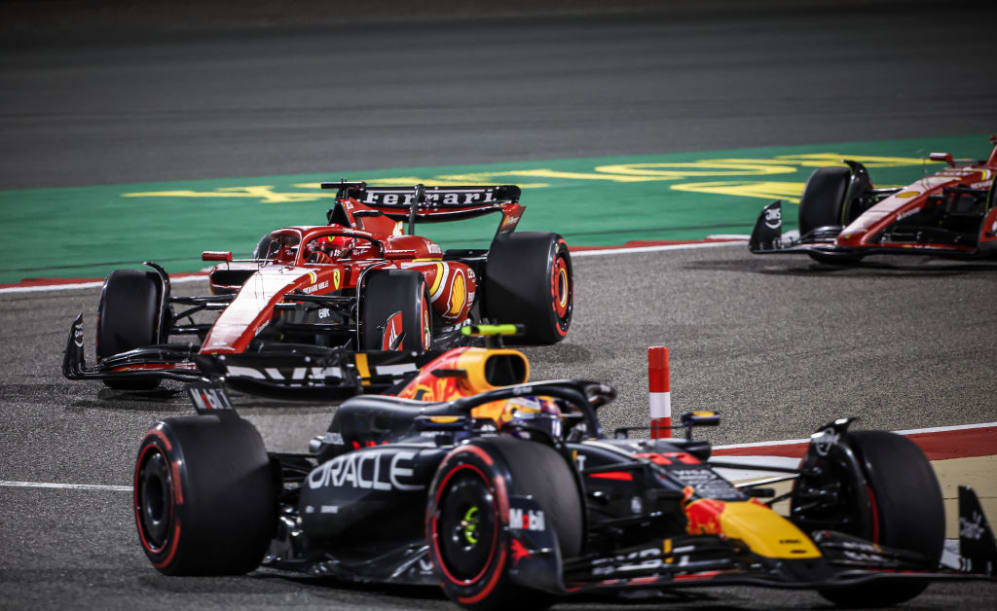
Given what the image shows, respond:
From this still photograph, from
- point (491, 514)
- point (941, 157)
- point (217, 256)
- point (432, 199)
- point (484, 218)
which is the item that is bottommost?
point (491, 514)

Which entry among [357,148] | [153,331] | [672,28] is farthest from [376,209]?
[672,28]

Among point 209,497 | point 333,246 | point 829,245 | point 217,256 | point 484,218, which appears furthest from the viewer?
point 484,218

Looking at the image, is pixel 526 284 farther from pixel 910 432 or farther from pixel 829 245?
pixel 829 245

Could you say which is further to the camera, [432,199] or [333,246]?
[432,199]

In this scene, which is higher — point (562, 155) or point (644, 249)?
point (562, 155)

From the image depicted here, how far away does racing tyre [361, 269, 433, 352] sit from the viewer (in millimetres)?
12031

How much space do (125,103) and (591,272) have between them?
22.6 meters

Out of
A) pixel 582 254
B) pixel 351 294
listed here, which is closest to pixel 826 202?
pixel 582 254

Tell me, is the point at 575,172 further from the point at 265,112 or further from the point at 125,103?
the point at 125,103

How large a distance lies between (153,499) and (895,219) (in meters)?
11.3

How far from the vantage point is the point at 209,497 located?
7117 millimetres

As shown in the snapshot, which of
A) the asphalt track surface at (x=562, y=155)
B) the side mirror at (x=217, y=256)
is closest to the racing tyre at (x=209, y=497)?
the asphalt track surface at (x=562, y=155)

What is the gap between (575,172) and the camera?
87.6 ft

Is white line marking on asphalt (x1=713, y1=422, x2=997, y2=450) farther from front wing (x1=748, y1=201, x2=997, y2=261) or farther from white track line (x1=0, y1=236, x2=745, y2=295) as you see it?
white track line (x1=0, y1=236, x2=745, y2=295)
